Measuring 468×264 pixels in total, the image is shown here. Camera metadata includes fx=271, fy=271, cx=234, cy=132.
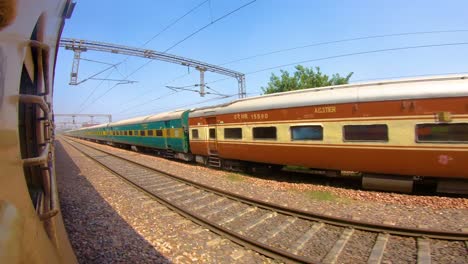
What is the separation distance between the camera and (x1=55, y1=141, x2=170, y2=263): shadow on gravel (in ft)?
15.5

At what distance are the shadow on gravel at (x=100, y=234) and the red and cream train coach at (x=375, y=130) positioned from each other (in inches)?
218

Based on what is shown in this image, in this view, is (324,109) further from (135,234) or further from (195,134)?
(195,134)

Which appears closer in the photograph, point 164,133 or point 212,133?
point 212,133

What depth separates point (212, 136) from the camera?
12789 mm

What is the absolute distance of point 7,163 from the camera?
1.25 meters

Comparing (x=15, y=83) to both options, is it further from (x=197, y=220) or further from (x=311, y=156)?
(x=311, y=156)

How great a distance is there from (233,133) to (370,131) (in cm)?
546

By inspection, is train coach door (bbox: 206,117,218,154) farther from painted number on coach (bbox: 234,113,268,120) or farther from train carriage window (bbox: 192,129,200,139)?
painted number on coach (bbox: 234,113,268,120)

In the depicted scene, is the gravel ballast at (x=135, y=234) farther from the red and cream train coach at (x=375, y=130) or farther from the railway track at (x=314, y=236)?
the red and cream train coach at (x=375, y=130)

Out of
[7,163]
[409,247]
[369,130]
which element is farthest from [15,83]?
[369,130]

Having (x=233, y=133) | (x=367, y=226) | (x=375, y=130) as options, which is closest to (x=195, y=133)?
(x=233, y=133)

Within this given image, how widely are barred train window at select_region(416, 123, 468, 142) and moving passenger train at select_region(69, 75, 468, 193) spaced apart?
18mm

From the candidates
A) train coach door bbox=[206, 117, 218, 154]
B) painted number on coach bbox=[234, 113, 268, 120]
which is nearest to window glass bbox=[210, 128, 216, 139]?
train coach door bbox=[206, 117, 218, 154]

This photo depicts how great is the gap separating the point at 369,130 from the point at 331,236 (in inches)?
142
